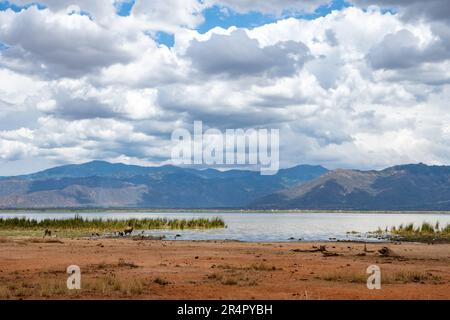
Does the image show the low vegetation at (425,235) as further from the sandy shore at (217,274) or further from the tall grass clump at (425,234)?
the sandy shore at (217,274)

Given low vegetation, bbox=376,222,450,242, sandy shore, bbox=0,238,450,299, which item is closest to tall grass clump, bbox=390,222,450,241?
low vegetation, bbox=376,222,450,242

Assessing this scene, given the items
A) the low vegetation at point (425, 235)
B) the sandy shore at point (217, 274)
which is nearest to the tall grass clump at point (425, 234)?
the low vegetation at point (425, 235)

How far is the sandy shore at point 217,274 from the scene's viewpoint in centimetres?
2280

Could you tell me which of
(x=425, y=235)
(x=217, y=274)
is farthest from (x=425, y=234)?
(x=217, y=274)

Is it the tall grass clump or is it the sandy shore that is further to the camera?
the tall grass clump

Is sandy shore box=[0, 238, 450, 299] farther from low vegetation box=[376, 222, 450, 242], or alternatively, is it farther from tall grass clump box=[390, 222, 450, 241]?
tall grass clump box=[390, 222, 450, 241]

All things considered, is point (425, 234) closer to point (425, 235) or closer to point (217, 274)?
point (425, 235)

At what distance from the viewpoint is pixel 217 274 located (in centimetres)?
2820

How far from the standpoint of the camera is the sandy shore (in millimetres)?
22797

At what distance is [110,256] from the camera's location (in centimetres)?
3931

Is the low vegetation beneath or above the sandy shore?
beneath

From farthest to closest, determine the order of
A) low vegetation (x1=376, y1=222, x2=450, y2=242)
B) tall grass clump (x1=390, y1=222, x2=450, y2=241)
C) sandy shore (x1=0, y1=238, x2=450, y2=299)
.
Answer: tall grass clump (x1=390, y1=222, x2=450, y2=241)
low vegetation (x1=376, y1=222, x2=450, y2=242)
sandy shore (x1=0, y1=238, x2=450, y2=299)
